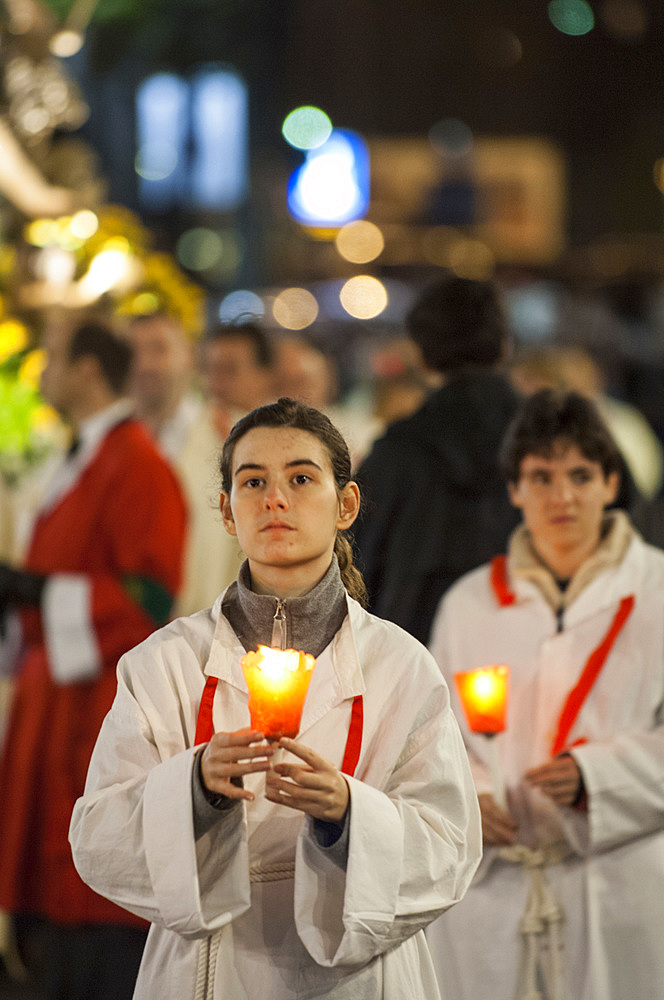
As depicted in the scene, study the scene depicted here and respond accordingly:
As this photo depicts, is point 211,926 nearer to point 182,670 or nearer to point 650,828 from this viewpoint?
point 182,670

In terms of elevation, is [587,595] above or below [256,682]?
above

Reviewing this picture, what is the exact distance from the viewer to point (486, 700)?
247 centimetres

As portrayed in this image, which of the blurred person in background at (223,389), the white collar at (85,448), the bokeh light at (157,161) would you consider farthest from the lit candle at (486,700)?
the bokeh light at (157,161)

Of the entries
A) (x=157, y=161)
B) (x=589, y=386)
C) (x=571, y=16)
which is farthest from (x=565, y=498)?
(x=157, y=161)

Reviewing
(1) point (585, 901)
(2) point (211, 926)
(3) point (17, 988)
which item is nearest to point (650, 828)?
(1) point (585, 901)

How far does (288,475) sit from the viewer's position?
1.92 meters

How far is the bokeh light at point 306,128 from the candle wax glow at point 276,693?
15.4 m

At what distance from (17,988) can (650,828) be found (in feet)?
10.1

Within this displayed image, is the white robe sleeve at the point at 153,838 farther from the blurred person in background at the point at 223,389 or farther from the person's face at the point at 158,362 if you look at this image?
the person's face at the point at 158,362

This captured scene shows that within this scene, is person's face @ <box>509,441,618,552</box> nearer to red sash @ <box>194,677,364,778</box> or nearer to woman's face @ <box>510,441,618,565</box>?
woman's face @ <box>510,441,618,565</box>

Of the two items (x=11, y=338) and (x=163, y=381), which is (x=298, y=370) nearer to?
(x=163, y=381)

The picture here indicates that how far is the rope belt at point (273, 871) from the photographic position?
1.92 meters

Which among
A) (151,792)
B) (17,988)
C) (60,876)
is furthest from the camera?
(17,988)

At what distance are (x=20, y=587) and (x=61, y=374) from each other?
798mm
